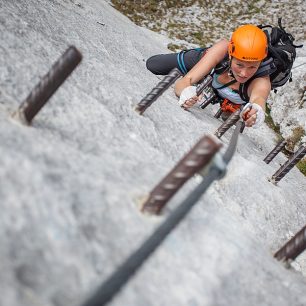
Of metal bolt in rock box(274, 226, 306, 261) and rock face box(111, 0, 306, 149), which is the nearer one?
metal bolt in rock box(274, 226, 306, 261)

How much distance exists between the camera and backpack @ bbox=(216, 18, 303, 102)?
7.83 m

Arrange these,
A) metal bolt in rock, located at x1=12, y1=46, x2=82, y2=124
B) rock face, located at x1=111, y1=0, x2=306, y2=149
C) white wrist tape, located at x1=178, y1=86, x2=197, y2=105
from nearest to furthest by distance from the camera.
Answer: metal bolt in rock, located at x1=12, y1=46, x2=82, y2=124
white wrist tape, located at x1=178, y1=86, x2=197, y2=105
rock face, located at x1=111, y1=0, x2=306, y2=149

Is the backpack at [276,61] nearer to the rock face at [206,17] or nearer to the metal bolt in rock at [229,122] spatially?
the metal bolt in rock at [229,122]

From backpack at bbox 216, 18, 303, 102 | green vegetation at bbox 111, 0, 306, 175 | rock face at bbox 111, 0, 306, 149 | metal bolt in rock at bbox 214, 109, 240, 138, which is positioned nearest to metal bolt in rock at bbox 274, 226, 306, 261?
metal bolt in rock at bbox 214, 109, 240, 138

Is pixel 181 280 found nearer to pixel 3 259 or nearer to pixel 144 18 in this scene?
pixel 3 259

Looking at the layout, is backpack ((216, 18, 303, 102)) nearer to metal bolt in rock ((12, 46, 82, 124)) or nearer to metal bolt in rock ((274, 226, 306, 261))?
metal bolt in rock ((274, 226, 306, 261))

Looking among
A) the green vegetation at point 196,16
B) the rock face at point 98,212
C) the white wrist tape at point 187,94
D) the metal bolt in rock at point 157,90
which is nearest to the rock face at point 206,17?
the green vegetation at point 196,16

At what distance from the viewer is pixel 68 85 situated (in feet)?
15.9

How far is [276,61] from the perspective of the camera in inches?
311

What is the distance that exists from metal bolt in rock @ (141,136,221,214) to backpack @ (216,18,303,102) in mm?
5910

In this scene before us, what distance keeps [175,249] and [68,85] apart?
2.87 metres

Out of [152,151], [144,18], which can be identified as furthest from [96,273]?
[144,18]

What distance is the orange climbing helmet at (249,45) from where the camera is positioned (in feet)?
23.4

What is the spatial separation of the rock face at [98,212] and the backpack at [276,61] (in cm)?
314
